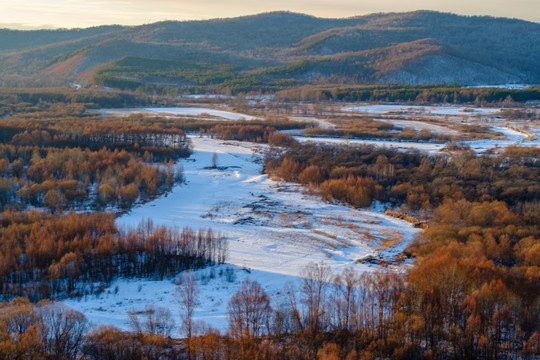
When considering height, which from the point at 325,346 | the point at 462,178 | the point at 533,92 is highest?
the point at 533,92

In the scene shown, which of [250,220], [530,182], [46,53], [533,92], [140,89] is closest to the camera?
[250,220]

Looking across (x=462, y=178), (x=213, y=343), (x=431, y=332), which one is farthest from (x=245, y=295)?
(x=462, y=178)

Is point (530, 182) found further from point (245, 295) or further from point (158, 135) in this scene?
point (158, 135)

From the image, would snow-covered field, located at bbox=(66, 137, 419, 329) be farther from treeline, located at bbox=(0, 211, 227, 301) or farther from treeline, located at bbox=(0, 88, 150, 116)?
treeline, located at bbox=(0, 88, 150, 116)

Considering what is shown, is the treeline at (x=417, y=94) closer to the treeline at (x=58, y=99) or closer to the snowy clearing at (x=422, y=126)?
the snowy clearing at (x=422, y=126)

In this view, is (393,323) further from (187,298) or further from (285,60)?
(285,60)

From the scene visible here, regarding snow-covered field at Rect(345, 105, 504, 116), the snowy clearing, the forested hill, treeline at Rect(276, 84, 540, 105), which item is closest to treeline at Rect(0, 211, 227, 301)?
the snowy clearing

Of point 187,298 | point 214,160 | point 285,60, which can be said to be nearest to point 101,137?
point 214,160
